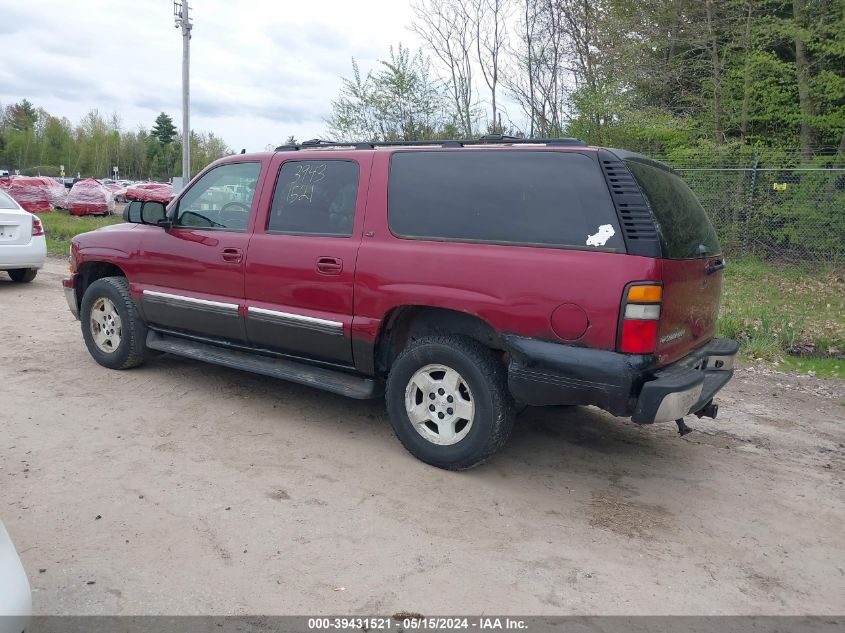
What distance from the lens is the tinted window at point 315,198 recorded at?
467 cm

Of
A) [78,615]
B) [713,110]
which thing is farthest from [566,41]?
[78,615]

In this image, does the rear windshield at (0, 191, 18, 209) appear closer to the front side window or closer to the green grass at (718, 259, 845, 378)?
the front side window

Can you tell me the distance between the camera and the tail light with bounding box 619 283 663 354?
3518 mm

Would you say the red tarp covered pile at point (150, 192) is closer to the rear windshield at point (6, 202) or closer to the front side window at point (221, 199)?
the rear windshield at point (6, 202)

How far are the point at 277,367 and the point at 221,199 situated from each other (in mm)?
1449

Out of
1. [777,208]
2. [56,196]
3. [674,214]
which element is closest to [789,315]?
[777,208]

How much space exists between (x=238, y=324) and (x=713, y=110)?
12.4 m

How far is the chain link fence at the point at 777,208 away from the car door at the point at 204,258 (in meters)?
8.29

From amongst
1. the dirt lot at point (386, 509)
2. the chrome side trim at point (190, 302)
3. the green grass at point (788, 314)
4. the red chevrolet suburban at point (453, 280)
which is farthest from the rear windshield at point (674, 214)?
the green grass at point (788, 314)

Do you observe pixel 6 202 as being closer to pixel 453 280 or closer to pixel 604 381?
pixel 453 280

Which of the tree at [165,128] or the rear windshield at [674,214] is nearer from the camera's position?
the rear windshield at [674,214]

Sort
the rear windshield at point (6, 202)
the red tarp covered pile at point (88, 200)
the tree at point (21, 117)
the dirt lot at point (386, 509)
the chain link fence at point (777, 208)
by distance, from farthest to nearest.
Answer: the tree at point (21, 117) < the red tarp covered pile at point (88, 200) < the chain link fence at point (777, 208) < the rear windshield at point (6, 202) < the dirt lot at point (386, 509)

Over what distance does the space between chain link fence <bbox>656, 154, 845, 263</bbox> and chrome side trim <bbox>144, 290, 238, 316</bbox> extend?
8.60 metres

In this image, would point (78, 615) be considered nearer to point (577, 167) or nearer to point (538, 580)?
point (538, 580)
